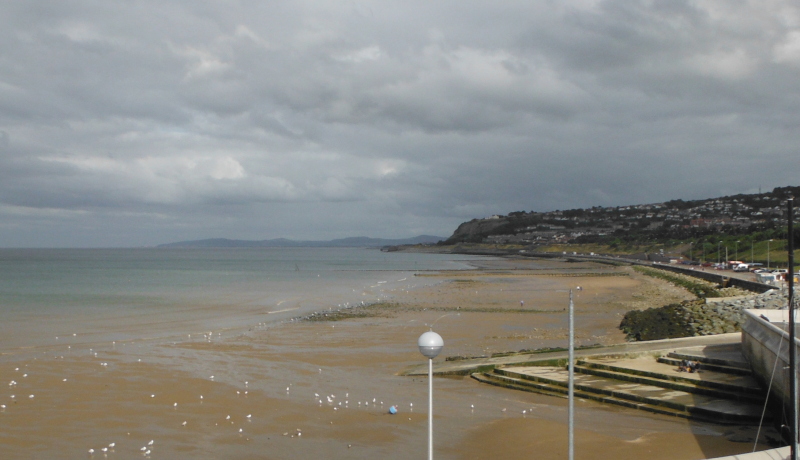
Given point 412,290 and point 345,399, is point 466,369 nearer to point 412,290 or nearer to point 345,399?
point 345,399

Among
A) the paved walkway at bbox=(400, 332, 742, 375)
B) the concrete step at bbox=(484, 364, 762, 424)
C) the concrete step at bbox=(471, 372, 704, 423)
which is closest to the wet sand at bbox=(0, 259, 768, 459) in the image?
the concrete step at bbox=(471, 372, 704, 423)

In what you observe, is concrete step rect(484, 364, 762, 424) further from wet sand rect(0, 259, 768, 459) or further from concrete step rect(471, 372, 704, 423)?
wet sand rect(0, 259, 768, 459)

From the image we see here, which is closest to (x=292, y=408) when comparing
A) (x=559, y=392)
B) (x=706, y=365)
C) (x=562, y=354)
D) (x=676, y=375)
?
(x=559, y=392)

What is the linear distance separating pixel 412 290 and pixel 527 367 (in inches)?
1566

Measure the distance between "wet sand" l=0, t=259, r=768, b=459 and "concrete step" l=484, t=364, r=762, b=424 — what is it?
0.44 meters

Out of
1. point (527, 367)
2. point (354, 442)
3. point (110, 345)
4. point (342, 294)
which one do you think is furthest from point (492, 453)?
point (342, 294)

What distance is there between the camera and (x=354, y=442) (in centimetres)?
1355

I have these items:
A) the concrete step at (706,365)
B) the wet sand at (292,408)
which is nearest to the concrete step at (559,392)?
the wet sand at (292,408)

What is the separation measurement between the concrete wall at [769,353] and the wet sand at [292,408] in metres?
1.41

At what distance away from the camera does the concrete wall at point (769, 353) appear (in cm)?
1220

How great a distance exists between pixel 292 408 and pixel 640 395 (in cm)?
860

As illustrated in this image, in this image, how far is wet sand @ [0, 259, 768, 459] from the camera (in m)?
13.0

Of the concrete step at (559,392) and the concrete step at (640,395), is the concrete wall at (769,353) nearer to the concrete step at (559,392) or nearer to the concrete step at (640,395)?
the concrete step at (640,395)

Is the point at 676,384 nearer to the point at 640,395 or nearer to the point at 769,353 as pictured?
the point at 640,395
